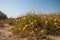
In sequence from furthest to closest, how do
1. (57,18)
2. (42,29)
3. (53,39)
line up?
(57,18) < (42,29) < (53,39)

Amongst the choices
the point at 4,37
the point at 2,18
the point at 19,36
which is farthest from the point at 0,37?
the point at 2,18

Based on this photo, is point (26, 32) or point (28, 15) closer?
point (26, 32)

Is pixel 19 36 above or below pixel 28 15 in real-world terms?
below

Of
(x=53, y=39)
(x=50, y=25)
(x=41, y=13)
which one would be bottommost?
(x=53, y=39)

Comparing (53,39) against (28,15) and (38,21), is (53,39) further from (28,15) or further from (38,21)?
(28,15)

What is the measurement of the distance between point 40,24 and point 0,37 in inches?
63.2

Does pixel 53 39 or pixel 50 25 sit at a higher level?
pixel 50 25

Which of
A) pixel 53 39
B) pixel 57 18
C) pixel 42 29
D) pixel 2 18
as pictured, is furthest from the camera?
pixel 2 18

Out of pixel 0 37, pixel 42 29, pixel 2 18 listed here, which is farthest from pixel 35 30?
pixel 2 18

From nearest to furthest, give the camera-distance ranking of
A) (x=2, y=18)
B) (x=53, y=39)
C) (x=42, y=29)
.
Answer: (x=53, y=39) < (x=42, y=29) < (x=2, y=18)

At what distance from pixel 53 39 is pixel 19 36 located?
1.21 m

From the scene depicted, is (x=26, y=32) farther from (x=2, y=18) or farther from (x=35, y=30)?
(x=2, y=18)

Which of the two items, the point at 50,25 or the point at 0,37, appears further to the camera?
the point at 50,25

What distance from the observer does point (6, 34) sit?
6.63 metres
